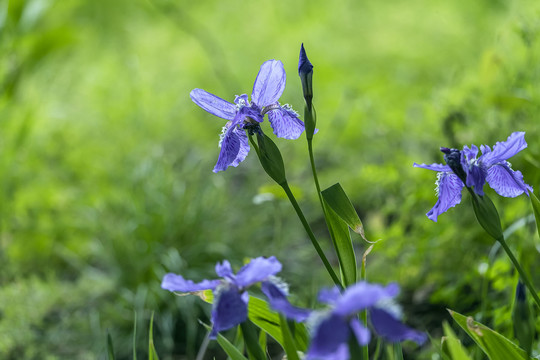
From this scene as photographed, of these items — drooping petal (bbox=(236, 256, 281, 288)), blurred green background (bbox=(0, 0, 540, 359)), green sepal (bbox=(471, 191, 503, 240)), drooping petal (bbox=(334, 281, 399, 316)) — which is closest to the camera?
drooping petal (bbox=(334, 281, 399, 316))

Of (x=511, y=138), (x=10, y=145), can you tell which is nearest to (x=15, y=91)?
(x=10, y=145)

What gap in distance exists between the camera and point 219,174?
240 centimetres

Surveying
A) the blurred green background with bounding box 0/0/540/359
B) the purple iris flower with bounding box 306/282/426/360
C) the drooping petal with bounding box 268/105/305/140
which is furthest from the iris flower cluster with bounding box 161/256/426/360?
the blurred green background with bounding box 0/0/540/359

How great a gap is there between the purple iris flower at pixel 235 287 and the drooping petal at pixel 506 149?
1.11ft

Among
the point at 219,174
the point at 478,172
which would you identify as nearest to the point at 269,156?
the point at 478,172

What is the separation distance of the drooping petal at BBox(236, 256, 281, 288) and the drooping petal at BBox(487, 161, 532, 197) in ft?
1.19

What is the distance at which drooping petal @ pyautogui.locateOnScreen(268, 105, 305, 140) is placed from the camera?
0.82 meters

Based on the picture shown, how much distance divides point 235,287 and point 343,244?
23 cm

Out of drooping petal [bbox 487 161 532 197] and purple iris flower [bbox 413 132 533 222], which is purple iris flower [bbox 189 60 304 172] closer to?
purple iris flower [bbox 413 132 533 222]

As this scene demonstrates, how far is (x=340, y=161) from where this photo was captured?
2801 mm

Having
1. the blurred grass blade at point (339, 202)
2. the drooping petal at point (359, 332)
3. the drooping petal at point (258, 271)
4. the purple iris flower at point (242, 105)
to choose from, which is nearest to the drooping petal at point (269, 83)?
the purple iris flower at point (242, 105)

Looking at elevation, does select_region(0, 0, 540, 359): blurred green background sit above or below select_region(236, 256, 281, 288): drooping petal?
above

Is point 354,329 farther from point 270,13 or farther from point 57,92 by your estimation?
point 270,13

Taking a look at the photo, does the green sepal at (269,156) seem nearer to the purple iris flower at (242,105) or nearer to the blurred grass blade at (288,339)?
the purple iris flower at (242,105)
